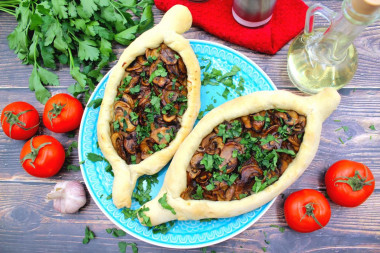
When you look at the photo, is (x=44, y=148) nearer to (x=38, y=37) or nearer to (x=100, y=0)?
(x=38, y=37)

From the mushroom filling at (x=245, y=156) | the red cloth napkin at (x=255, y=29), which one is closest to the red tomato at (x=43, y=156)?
the mushroom filling at (x=245, y=156)

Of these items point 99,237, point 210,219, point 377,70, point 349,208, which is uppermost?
point 377,70

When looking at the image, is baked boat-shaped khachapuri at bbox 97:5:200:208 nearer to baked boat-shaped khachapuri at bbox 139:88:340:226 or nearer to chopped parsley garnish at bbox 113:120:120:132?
chopped parsley garnish at bbox 113:120:120:132

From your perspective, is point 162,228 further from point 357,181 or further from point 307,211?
point 357,181

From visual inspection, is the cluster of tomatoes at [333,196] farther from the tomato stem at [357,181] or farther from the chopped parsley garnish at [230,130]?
the chopped parsley garnish at [230,130]

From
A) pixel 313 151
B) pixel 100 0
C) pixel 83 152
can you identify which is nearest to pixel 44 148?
pixel 83 152

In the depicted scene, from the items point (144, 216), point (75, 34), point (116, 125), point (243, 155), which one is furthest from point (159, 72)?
point (144, 216)
